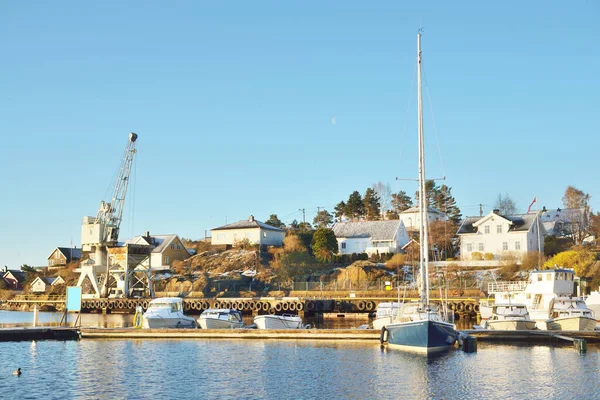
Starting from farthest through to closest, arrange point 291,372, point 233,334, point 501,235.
Result: point 501,235, point 233,334, point 291,372

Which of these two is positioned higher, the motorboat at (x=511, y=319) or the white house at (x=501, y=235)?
the white house at (x=501, y=235)

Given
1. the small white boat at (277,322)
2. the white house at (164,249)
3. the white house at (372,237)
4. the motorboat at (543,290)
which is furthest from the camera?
the white house at (164,249)

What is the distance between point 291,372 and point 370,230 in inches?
3184

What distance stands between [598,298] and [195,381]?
40.3m

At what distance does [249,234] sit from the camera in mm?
125312

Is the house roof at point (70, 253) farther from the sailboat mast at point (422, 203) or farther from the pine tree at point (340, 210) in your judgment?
the sailboat mast at point (422, 203)

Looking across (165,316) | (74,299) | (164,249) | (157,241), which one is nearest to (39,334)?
(74,299)

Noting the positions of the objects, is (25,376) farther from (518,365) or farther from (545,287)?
(545,287)

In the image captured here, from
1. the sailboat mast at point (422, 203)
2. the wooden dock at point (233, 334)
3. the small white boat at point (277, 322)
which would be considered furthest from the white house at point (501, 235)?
the wooden dock at point (233, 334)

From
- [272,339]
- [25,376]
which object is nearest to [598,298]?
[272,339]

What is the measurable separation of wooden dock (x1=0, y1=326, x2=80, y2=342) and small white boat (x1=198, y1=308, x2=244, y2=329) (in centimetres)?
1012

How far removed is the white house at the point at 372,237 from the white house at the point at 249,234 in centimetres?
1349

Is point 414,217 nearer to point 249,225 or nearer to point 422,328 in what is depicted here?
point 249,225

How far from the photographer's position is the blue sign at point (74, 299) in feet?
192
